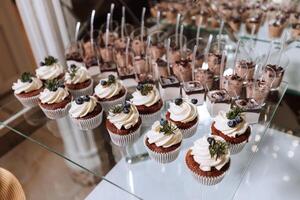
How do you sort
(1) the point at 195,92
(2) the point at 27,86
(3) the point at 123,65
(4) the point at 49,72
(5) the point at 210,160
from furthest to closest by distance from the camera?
(3) the point at 123,65, (4) the point at 49,72, (2) the point at 27,86, (1) the point at 195,92, (5) the point at 210,160

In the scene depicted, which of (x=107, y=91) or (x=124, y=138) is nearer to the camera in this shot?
(x=124, y=138)

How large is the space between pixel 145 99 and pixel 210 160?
54 cm

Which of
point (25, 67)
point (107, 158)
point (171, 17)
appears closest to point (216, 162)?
point (107, 158)

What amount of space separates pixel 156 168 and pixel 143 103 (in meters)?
0.34

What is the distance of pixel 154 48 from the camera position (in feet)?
7.27

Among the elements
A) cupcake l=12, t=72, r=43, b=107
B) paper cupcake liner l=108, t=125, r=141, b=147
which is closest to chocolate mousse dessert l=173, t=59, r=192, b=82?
paper cupcake liner l=108, t=125, r=141, b=147

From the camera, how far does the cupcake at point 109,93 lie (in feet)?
5.83

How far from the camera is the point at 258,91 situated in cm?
168

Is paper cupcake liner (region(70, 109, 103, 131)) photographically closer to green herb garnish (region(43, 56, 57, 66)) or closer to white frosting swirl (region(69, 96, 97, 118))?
white frosting swirl (region(69, 96, 97, 118))

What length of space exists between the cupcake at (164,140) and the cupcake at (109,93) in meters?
0.41

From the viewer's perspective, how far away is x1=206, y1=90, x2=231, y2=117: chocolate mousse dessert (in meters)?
1.66

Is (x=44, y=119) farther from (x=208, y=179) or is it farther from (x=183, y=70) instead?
(x=208, y=179)

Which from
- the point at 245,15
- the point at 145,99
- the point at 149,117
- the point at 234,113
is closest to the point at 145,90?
the point at 145,99

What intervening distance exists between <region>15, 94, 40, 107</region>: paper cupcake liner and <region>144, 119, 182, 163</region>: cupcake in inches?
33.1
